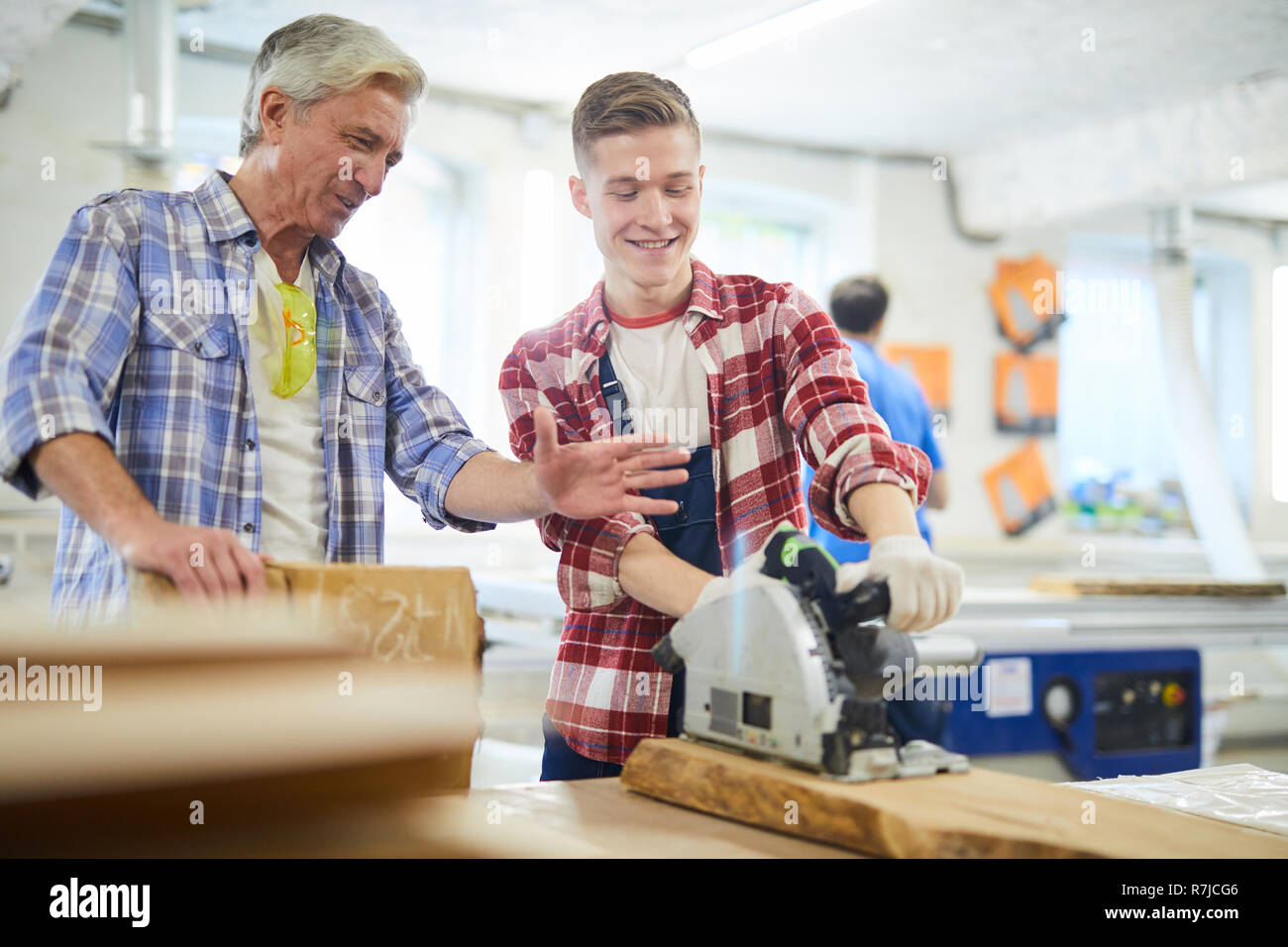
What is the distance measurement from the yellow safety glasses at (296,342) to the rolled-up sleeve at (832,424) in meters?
0.66

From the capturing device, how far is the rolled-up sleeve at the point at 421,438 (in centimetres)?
167

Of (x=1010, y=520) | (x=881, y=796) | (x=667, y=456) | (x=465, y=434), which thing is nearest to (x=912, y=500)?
(x=667, y=456)

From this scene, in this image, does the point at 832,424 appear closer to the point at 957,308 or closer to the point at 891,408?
the point at 891,408

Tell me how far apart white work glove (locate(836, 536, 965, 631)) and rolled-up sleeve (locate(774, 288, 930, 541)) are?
18cm

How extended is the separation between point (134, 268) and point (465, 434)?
0.51m

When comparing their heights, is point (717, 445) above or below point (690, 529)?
above

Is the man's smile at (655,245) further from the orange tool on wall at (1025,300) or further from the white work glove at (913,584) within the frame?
the orange tool on wall at (1025,300)

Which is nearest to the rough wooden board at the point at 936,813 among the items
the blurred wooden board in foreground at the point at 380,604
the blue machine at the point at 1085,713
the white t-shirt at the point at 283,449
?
the blurred wooden board in foreground at the point at 380,604

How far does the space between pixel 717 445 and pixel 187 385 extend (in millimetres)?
698

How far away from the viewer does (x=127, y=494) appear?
1.21 metres

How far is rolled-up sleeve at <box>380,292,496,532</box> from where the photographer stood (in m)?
1.67

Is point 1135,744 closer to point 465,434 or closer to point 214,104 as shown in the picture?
point 465,434

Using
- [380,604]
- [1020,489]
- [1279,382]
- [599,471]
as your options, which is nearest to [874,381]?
[599,471]

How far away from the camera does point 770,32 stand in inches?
185
